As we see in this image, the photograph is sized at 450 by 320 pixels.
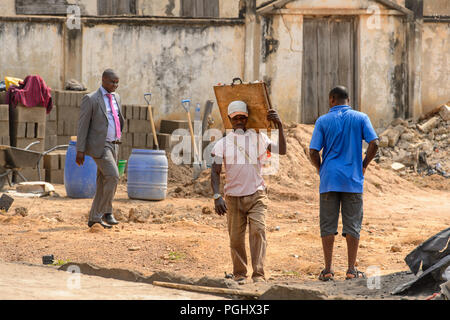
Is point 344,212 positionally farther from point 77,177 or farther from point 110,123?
point 77,177

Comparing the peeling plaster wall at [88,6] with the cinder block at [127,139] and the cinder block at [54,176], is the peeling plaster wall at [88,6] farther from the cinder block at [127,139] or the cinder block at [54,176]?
the cinder block at [54,176]

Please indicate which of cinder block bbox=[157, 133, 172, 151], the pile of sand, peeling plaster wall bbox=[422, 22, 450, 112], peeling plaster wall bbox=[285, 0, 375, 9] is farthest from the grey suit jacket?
peeling plaster wall bbox=[422, 22, 450, 112]

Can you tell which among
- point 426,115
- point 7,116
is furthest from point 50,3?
point 426,115

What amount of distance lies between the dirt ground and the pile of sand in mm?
20

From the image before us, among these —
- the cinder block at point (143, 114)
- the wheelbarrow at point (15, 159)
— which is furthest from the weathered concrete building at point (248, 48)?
the wheelbarrow at point (15, 159)

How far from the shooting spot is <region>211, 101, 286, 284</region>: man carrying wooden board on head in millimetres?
6273

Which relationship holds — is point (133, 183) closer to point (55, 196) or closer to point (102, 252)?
point (55, 196)

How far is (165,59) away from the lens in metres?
18.3

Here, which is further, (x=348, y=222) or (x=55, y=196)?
(x=55, y=196)

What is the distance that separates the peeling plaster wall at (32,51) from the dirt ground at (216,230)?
414 cm

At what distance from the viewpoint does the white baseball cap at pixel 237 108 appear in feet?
20.8

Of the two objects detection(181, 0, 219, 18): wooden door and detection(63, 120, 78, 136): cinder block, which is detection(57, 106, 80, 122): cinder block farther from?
detection(181, 0, 219, 18): wooden door
